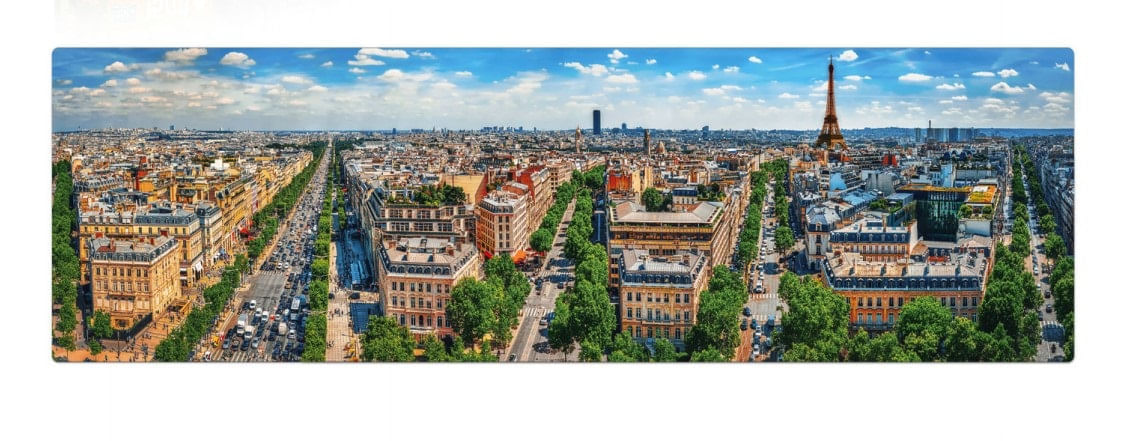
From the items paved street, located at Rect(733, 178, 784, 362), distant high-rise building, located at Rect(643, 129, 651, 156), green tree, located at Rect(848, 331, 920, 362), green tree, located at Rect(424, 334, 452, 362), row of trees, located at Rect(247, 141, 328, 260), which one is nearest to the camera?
green tree, located at Rect(848, 331, 920, 362)

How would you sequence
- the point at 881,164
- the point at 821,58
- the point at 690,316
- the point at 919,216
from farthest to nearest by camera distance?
the point at 881,164, the point at 919,216, the point at 690,316, the point at 821,58

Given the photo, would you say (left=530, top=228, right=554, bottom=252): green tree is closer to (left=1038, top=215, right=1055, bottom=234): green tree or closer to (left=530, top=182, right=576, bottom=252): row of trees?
(left=530, top=182, right=576, bottom=252): row of trees

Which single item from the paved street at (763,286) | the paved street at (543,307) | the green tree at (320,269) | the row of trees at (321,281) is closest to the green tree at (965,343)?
the paved street at (763,286)

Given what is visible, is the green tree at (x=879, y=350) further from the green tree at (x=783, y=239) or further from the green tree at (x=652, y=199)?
the green tree at (x=652, y=199)

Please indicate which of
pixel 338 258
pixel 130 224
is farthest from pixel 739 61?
pixel 130 224

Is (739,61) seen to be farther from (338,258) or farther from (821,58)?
(338,258)

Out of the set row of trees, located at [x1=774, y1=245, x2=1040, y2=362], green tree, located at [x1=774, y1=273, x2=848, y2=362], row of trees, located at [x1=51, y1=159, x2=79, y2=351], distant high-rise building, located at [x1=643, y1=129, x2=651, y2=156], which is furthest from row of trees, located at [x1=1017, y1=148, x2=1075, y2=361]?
row of trees, located at [x1=51, y1=159, x2=79, y2=351]
